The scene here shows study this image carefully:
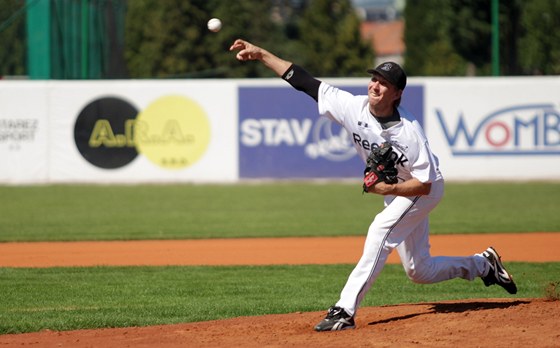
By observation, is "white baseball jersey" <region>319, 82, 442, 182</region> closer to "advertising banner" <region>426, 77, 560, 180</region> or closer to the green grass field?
the green grass field

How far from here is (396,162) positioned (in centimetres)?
649

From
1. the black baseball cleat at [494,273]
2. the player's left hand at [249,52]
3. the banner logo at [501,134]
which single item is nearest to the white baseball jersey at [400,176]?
the player's left hand at [249,52]

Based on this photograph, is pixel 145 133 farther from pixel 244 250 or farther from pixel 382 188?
pixel 382 188

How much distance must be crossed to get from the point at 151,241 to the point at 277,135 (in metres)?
8.64

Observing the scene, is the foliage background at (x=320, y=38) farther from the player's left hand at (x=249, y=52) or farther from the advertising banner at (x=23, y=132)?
the player's left hand at (x=249, y=52)

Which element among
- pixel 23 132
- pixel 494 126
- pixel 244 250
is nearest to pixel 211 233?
pixel 244 250

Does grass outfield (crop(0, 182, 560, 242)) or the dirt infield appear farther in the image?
grass outfield (crop(0, 182, 560, 242))

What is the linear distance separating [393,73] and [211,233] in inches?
298

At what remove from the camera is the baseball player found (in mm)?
6457

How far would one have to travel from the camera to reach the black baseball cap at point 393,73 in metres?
6.42

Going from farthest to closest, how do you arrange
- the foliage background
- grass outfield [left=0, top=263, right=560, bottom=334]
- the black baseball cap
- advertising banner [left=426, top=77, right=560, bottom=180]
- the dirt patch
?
the foliage background < advertising banner [left=426, top=77, right=560, bottom=180] < the dirt patch < grass outfield [left=0, top=263, right=560, bottom=334] < the black baseball cap

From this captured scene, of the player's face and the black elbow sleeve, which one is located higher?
the black elbow sleeve

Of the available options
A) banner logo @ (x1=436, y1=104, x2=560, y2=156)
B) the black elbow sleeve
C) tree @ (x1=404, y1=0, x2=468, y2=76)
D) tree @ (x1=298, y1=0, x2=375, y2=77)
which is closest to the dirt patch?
the black elbow sleeve

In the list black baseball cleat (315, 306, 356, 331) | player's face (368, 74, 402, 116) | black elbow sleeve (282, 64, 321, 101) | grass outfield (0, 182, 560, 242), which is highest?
black elbow sleeve (282, 64, 321, 101)
